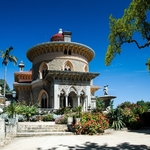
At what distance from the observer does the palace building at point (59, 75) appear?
25.1 m

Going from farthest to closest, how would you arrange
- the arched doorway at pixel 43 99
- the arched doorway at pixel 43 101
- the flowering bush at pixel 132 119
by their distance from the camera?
the arched doorway at pixel 43 101 → the arched doorway at pixel 43 99 → the flowering bush at pixel 132 119

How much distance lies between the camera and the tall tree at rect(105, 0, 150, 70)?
41.1 feet

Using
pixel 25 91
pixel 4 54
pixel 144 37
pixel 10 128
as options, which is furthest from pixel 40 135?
pixel 4 54

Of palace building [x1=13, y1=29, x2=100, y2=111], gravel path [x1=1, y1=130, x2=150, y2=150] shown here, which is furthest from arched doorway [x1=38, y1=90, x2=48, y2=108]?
gravel path [x1=1, y1=130, x2=150, y2=150]

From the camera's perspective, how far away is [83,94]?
2659cm

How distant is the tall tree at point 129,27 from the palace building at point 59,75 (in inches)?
424

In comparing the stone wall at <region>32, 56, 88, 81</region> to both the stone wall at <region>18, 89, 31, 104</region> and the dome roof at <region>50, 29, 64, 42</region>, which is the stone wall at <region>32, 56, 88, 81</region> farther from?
the dome roof at <region>50, 29, 64, 42</region>

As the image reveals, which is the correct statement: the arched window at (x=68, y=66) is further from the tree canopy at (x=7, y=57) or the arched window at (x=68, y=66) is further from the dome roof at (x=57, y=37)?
the tree canopy at (x=7, y=57)

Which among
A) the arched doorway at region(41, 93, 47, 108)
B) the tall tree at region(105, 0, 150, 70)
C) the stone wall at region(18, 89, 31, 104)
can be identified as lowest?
the arched doorway at region(41, 93, 47, 108)

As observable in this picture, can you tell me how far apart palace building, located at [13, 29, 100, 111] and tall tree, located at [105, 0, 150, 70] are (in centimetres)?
1076

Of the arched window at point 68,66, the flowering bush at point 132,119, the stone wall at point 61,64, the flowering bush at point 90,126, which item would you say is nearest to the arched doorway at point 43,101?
the stone wall at point 61,64

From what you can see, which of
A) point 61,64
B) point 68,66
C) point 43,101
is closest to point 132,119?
point 43,101

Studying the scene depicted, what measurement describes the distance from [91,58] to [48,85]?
10677 millimetres

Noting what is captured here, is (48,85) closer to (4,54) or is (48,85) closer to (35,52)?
(35,52)
